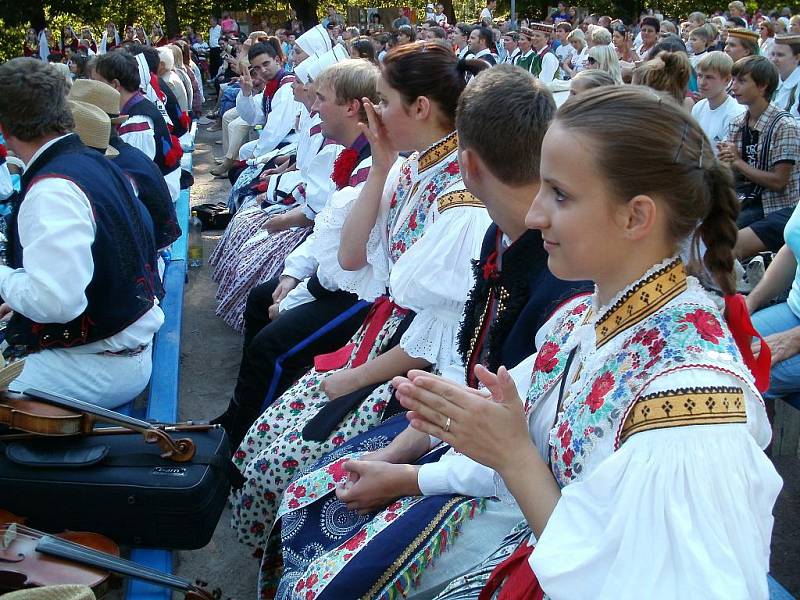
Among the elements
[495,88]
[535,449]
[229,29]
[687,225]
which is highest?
[495,88]

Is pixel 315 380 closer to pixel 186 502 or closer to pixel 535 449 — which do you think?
pixel 186 502

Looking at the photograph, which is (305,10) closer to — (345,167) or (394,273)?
(345,167)

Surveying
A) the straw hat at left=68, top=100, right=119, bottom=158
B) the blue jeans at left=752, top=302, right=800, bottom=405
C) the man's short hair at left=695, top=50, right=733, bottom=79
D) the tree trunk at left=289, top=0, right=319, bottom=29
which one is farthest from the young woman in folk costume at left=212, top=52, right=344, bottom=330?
the tree trunk at left=289, top=0, right=319, bottom=29

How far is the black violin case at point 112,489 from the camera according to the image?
2311 mm

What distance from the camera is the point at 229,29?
23.2 meters

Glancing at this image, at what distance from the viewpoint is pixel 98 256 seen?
286 centimetres

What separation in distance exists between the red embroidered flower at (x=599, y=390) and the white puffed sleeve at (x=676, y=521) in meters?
0.12

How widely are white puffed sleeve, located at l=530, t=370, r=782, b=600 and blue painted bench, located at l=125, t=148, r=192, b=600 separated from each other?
4.71ft

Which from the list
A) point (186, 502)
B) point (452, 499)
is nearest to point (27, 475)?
point (186, 502)

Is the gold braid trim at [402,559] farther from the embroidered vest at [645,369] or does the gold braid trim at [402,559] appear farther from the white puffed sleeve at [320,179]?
the white puffed sleeve at [320,179]

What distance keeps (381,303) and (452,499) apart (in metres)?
1.11

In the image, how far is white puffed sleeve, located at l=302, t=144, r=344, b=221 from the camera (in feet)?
14.9

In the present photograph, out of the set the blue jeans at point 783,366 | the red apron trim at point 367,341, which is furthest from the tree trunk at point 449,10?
the red apron trim at point 367,341

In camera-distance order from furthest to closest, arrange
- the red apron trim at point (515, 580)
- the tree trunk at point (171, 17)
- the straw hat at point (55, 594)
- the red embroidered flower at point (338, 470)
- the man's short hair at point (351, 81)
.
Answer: the tree trunk at point (171, 17) → the man's short hair at point (351, 81) → the red embroidered flower at point (338, 470) → the straw hat at point (55, 594) → the red apron trim at point (515, 580)
